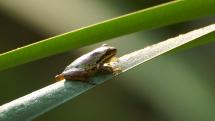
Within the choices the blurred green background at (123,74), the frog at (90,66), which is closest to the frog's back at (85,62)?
the frog at (90,66)

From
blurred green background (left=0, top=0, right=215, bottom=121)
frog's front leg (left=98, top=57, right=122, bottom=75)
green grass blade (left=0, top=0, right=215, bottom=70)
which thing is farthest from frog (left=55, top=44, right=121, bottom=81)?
blurred green background (left=0, top=0, right=215, bottom=121)

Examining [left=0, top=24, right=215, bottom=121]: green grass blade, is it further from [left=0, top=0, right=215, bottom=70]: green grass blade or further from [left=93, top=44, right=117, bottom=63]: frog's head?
[left=93, top=44, right=117, bottom=63]: frog's head

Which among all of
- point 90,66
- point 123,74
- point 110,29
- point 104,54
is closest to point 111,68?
point 90,66

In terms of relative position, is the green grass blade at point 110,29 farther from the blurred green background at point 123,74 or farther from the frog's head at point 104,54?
the blurred green background at point 123,74

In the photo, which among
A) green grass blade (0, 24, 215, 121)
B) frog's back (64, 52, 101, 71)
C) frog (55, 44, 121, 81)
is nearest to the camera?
green grass blade (0, 24, 215, 121)

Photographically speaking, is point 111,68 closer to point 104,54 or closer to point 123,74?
point 104,54
